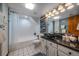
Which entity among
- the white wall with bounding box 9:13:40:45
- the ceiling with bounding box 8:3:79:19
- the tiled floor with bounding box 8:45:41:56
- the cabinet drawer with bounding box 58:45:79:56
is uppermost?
the ceiling with bounding box 8:3:79:19

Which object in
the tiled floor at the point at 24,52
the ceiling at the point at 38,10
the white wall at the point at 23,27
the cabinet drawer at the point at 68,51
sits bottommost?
the tiled floor at the point at 24,52

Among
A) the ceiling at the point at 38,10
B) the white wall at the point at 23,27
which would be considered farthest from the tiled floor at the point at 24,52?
the ceiling at the point at 38,10

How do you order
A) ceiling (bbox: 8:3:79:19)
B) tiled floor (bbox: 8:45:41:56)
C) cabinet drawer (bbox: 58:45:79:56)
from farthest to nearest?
tiled floor (bbox: 8:45:41:56) < ceiling (bbox: 8:3:79:19) < cabinet drawer (bbox: 58:45:79:56)

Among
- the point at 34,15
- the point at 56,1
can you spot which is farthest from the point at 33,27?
the point at 56,1

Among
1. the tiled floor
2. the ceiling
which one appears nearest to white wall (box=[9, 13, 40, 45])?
the ceiling

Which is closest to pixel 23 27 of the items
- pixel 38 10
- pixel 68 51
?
pixel 38 10

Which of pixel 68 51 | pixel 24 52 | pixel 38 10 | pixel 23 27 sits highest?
pixel 38 10

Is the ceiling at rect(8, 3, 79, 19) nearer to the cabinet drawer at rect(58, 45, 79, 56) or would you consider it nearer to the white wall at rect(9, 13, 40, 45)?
the white wall at rect(9, 13, 40, 45)

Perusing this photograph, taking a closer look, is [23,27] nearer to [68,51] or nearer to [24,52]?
[24,52]

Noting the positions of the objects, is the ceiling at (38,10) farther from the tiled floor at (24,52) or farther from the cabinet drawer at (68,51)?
the tiled floor at (24,52)

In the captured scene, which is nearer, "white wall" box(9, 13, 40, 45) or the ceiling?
the ceiling

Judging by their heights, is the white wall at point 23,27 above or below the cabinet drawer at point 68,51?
above

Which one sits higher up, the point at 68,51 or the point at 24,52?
the point at 68,51

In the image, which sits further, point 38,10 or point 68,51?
point 38,10
